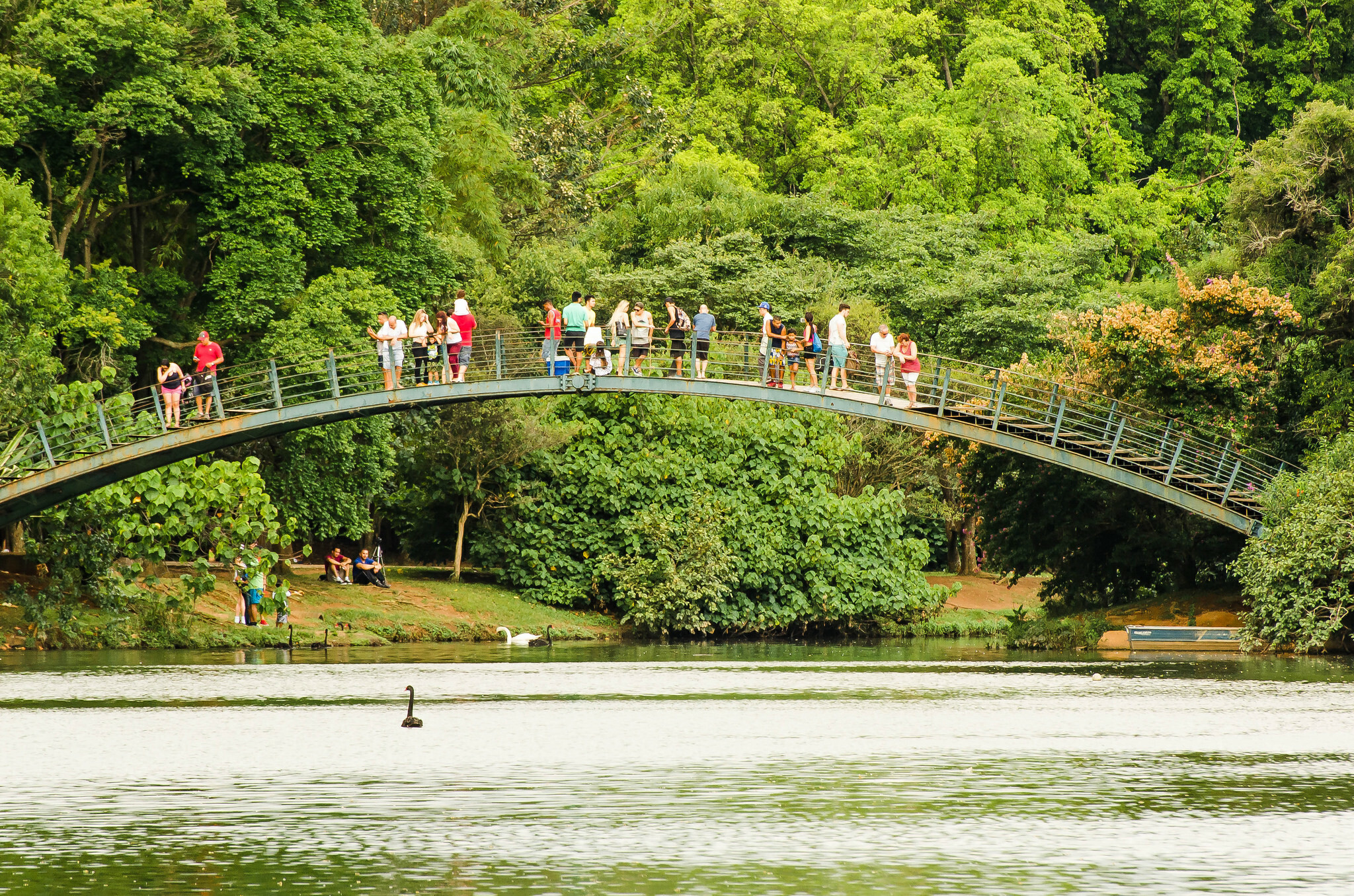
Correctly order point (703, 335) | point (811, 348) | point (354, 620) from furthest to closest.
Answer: point (354, 620) → point (811, 348) → point (703, 335)

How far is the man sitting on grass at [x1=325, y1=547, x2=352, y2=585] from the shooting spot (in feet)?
148

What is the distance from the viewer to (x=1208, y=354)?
33969 mm

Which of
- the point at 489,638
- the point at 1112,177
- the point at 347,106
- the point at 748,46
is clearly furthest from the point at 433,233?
the point at 1112,177

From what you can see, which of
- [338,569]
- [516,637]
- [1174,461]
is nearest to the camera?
[1174,461]

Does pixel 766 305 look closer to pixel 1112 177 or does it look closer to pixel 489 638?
pixel 489 638

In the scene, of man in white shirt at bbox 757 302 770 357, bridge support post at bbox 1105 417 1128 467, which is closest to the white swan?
man in white shirt at bbox 757 302 770 357

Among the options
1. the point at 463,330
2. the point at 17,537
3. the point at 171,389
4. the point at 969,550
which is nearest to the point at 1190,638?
the point at 463,330

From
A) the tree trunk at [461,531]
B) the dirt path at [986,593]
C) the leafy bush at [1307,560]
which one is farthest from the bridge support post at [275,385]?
the dirt path at [986,593]

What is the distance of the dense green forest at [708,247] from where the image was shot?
114 feet

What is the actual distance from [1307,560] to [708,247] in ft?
83.5

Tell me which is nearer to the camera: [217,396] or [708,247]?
[217,396]

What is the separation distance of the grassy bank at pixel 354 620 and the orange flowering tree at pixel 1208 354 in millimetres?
16790

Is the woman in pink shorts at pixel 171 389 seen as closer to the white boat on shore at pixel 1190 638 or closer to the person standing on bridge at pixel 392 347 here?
the person standing on bridge at pixel 392 347

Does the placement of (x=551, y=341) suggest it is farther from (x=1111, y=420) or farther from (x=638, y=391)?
(x=1111, y=420)
